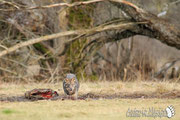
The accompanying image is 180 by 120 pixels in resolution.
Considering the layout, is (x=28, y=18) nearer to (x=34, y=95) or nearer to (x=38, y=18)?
(x=38, y=18)

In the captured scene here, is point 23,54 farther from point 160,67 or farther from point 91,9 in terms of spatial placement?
point 160,67

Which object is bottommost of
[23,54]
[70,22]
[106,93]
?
[106,93]

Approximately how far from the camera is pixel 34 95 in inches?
394

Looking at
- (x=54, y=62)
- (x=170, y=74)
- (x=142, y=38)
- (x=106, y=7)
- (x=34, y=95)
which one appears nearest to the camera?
(x=34, y=95)

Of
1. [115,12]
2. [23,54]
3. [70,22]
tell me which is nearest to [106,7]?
[115,12]

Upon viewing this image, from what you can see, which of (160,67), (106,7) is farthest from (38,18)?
(160,67)

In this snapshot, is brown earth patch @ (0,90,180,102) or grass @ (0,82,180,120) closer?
grass @ (0,82,180,120)

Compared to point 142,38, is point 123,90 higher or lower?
lower

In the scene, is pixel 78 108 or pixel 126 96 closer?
pixel 78 108

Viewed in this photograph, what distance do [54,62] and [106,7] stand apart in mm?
3835

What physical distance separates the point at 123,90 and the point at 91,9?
667cm

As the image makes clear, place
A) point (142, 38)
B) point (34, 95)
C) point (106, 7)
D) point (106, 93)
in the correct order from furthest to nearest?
point (142, 38), point (106, 7), point (106, 93), point (34, 95)

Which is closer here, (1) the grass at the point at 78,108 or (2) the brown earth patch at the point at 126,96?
(1) the grass at the point at 78,108

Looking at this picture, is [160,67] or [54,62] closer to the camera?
[54,62]
